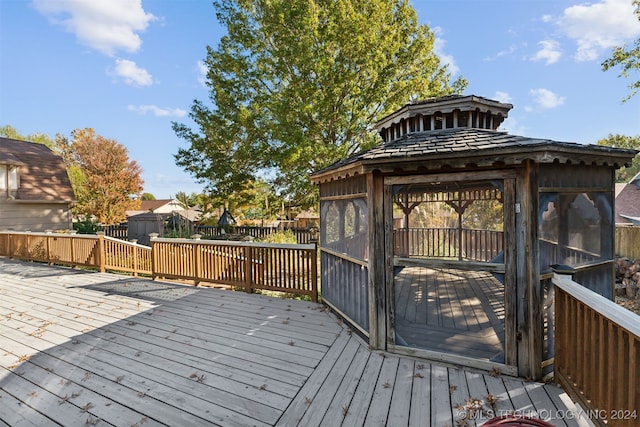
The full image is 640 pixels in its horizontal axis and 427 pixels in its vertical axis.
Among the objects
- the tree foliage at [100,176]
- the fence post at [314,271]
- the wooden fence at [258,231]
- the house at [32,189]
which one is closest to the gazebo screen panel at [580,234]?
the fence post at [314,271]

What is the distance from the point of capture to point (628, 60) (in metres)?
11.3

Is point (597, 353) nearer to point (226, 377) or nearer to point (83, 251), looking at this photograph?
point (226, 377)

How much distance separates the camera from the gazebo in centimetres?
298

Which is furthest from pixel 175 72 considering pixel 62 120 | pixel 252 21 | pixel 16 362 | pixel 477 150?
pixel 62 120

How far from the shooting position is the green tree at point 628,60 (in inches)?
440

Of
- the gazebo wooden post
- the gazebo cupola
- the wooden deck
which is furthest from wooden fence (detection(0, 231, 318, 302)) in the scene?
the gazebo cupola

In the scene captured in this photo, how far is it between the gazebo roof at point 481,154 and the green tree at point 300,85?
7585 mm

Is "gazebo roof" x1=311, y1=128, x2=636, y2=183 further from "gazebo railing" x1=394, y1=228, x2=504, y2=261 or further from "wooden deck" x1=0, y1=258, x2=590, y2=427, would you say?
"gazebo railing" x1=394, y1=228, x2=504, y2=261

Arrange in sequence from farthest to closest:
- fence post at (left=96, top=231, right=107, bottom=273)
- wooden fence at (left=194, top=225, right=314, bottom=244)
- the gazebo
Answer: wooden fence at (left=194, top=225, right=314, bottom=244) → fence post at (left=96, top=231, right=107, bottom=273) → the gazebo

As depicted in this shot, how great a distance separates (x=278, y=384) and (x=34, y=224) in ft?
55.8

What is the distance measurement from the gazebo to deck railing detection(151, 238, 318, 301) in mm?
842

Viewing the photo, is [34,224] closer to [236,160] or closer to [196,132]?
[196,132]

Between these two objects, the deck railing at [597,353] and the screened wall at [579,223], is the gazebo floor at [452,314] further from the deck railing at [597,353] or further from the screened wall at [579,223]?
the screened wall at [579,223]

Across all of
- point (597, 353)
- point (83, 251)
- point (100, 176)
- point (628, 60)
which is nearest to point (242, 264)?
point (597, 353)
